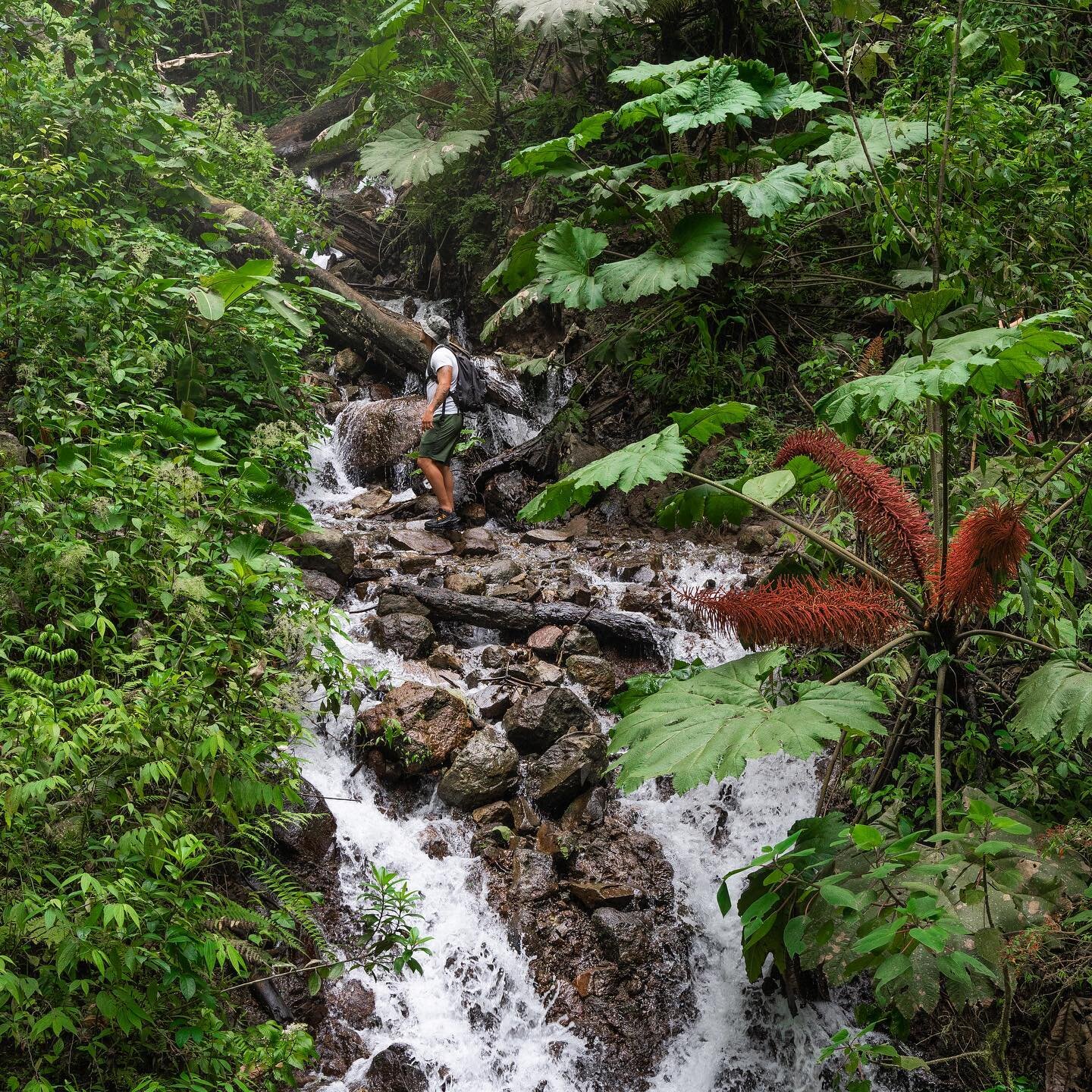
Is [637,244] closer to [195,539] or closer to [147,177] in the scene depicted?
[147,177]

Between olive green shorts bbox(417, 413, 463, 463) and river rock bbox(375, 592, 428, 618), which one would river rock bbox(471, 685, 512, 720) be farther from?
olive green shorts bbox(417, 413, 463, 463)

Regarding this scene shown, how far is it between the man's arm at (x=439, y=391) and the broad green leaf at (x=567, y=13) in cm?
309

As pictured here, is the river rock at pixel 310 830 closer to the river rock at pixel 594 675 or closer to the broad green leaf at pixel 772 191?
the river rock at pixel 594 675

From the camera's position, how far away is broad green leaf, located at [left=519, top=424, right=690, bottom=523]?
2334 mm

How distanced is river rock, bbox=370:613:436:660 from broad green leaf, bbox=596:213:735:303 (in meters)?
2.45

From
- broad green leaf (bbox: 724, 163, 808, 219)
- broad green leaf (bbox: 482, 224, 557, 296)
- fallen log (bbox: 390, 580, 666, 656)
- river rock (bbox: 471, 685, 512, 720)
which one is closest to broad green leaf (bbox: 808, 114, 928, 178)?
broad green leaf (bbox: 724, 163, 808, 219)

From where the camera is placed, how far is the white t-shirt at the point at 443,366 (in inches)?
279

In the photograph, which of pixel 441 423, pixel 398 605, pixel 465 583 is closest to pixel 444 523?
pixel 441 423

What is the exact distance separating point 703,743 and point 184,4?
57.3 ft

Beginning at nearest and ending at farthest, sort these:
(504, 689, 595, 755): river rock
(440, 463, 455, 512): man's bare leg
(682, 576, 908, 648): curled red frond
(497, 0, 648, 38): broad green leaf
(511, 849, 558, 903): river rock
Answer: (682, 576, 908, 648): curled red frond → (511, 849, 558, 903): river rock → (504, 689, 595, 755): river rock → (497, 0, 648, 38): broad green leaf → (440, 463, 455, 512): man's bare leg

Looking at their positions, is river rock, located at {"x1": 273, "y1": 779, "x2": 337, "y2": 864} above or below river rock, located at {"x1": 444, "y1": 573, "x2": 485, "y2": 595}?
above

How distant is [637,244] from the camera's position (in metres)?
8.30

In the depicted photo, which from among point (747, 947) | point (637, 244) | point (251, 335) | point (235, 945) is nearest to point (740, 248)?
point (637, 244)

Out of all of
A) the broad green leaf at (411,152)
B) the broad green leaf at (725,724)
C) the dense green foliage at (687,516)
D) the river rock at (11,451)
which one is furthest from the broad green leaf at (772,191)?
the broad green leaf at (411,152)
